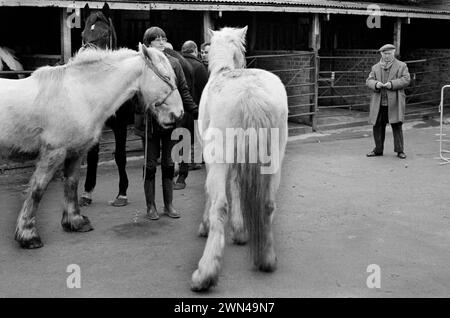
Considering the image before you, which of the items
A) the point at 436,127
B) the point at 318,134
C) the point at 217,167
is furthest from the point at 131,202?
the point at 436,127

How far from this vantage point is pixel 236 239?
5781 mm

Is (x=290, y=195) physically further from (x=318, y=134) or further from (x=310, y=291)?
(x=318, y=134)

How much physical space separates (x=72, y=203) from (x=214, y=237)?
2273 millimetres

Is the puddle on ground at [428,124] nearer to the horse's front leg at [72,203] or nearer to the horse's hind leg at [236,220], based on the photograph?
the horse's hind leg at [236,220]

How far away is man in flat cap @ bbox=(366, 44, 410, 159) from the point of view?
10.4 m

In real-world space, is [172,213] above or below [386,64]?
below

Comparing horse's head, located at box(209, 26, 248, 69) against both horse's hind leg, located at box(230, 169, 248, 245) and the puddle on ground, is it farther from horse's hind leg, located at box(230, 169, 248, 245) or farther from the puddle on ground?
the puddle on ground

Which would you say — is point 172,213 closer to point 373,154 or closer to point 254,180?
point 254,180

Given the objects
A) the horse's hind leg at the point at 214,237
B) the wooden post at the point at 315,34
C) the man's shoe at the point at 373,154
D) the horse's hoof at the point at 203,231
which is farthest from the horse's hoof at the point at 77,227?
the wooden post at the point at 315,34

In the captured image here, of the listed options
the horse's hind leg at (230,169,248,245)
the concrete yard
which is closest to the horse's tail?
the concrete yard

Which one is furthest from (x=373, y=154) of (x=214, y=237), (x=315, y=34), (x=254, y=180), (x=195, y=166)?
(x=214, y=237)

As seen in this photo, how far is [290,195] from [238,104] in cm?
336

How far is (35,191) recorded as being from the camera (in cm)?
563

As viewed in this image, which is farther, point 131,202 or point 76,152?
point 131,202
